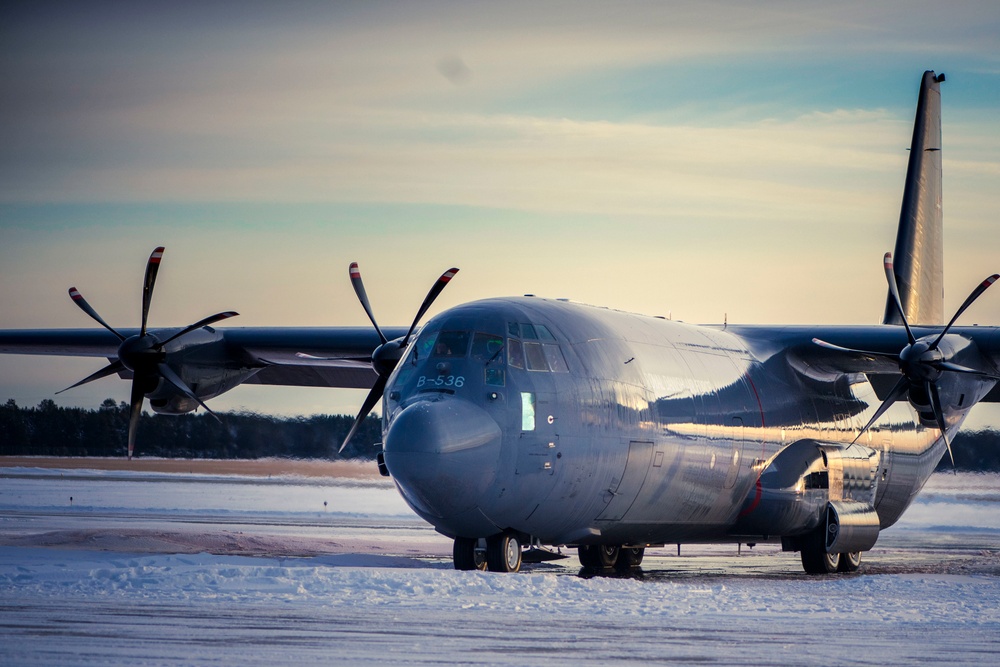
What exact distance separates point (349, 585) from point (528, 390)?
302 centimetres

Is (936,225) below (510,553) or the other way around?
the other way around

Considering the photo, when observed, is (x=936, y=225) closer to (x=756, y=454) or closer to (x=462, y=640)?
(x=756, y=454)

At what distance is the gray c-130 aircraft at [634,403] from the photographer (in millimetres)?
14359

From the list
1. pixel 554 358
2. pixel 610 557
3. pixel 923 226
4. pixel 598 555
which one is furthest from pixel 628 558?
pixel 923 226

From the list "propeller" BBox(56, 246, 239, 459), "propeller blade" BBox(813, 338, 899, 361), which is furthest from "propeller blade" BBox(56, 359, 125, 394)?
"propeller blade" BBox(813, 338, 899, 361)

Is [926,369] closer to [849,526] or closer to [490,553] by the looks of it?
[849,526]

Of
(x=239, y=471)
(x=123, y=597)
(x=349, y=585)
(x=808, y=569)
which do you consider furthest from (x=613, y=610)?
(x=239, y=471)

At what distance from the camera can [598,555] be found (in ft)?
62.1

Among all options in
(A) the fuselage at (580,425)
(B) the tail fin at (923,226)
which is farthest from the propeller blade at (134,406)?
(B) the tail fin at (923,226)

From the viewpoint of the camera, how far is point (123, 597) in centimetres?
1202

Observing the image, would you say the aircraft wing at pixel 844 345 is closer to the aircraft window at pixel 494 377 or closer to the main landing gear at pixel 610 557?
the main landing gear at pixel 610 557

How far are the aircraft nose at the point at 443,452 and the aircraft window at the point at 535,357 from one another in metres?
1.08

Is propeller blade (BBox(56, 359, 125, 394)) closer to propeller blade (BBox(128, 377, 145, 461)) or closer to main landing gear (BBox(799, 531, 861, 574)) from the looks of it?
propeller blade (BBox(128, 377, 145, 461))

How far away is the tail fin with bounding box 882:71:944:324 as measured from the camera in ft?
81.9
